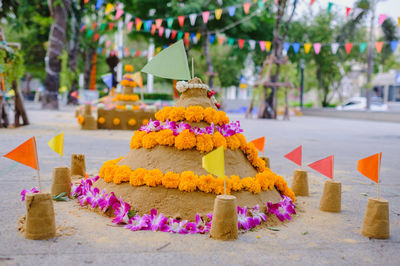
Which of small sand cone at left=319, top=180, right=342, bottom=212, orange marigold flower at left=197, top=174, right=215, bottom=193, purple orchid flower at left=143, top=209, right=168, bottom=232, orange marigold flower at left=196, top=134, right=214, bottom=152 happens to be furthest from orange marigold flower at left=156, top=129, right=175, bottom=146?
small sand cone at left=319, top=180, right=342, bottom=212

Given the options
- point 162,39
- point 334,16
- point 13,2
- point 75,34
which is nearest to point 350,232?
point 13,2

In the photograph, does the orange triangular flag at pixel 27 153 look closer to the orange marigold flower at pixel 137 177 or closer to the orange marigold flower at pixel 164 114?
the orange marigold flower at pixel 137 177

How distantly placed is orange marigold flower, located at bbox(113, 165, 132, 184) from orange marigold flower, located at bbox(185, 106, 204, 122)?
2.81 ft

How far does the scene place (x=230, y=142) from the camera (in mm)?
4367

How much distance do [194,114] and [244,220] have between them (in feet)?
4.21

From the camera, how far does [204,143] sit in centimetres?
413

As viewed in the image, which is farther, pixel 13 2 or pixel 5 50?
pixel 13 2

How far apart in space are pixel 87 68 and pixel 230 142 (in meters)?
39.5

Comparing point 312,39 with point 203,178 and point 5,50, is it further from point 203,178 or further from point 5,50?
point 203,178

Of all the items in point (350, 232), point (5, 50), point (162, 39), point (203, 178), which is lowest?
point (350, 232)

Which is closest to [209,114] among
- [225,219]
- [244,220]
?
[244,220]

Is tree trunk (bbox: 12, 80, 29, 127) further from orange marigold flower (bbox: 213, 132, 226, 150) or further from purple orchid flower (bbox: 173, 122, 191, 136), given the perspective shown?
orange marigold flower (bbox: 213, 132, 226, 150)

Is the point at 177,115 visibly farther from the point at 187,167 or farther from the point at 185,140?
the point at 187,167

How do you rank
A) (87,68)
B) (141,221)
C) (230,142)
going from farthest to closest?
1. (87,68)
2. (230,142)
3. (141,221)
